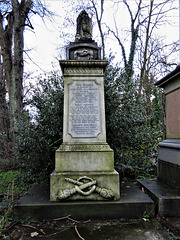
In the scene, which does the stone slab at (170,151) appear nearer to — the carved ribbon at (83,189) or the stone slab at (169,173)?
the stone slab at (169,173)

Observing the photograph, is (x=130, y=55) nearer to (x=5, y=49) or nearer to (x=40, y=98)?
(x=5, y=49)

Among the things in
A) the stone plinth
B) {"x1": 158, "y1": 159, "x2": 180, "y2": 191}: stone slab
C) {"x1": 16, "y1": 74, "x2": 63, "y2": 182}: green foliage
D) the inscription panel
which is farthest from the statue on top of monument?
{"x1": 158, "y1": 159, "x2": 180, "y2": 191}: stone slab

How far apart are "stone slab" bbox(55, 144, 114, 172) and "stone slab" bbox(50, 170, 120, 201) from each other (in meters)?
0.12

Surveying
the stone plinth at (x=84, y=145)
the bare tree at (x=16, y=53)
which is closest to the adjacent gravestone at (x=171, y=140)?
the stone plinth at (x=84, y=145)

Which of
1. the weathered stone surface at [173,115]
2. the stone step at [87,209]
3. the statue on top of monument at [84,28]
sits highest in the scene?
the statue on top of monument at [84,28]

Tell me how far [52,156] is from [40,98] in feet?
6.13

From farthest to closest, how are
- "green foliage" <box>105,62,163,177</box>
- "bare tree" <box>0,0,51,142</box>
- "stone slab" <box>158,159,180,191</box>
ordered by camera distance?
"bare tree" <box>0,0,51,142</box>, "green foliage" <box>105,62,163,177</box>, "stone slab" <box>158,159,180,191</box>

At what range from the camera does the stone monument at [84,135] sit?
335 centimetres

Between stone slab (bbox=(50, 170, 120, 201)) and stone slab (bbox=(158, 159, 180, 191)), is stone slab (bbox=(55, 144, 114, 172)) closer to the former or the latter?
stone slab (bbox=(50, 170, 120, 201))

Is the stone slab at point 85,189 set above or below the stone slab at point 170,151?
below

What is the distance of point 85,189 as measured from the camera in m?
3.34

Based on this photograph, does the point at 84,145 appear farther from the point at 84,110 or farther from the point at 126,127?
the point at 126,127

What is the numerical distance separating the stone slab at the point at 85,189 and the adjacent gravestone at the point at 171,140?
1392mm

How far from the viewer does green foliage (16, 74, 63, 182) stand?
18.1 feet
